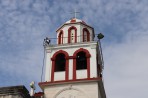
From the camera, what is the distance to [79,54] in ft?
102

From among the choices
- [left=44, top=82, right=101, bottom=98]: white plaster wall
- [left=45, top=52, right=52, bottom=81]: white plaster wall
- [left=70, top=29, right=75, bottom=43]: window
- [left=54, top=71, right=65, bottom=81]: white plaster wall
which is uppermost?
[left=70, top=29, right=75, bottom=43]: window

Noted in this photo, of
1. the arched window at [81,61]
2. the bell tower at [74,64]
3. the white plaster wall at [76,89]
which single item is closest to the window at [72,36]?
the bell tower at [74,64]

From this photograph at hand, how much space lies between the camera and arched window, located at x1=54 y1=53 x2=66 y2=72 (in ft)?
102

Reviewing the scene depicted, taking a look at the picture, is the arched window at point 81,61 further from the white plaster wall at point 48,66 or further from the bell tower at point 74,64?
the white plaster wall at point 48,66

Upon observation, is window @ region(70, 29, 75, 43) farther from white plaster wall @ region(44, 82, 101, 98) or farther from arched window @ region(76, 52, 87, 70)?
white plaster wall @ region(44, 82, 101, 98)

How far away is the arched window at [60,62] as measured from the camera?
102 ft

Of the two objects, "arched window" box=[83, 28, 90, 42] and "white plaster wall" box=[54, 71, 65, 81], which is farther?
"arched window" box=[83, 28, 90, 42]

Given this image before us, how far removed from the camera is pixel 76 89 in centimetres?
2892

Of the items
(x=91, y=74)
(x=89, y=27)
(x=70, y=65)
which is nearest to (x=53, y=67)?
(x=70, y=65)

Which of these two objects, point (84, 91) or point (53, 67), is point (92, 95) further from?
point (53, 67)

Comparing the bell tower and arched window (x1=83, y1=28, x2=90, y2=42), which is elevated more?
arched window (x1=83, y1=28, x2=90, y2=42)

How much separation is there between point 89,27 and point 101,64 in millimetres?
3740

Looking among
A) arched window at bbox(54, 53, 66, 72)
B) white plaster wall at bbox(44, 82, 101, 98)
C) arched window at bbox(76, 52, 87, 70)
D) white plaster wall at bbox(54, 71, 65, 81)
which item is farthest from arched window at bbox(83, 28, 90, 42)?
white plaster wall at bbox(44, 82, 101, 98)

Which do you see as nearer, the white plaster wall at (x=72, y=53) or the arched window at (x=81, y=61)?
the white plaster wall at (x=72, y=53)
